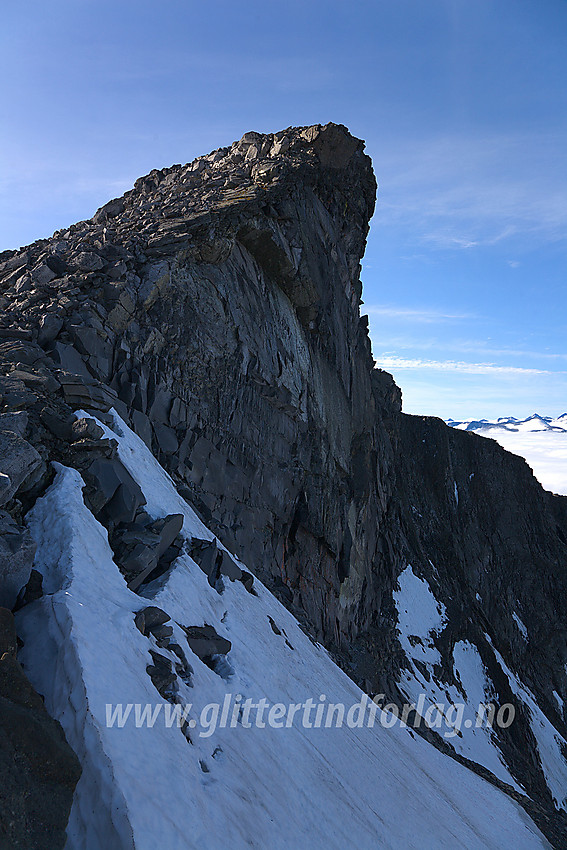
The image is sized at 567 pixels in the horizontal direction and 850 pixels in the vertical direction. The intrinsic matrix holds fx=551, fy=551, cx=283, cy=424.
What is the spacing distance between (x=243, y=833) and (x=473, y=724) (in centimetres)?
3497

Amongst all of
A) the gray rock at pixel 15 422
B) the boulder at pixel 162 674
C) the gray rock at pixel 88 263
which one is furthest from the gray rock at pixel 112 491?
the gray rock at pixel 88 263

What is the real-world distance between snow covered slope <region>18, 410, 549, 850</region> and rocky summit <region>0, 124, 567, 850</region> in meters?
0.06

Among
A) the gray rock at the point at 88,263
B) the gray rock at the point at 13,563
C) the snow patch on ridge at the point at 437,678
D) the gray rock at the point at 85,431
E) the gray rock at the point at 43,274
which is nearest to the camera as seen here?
the gray rock at the point at 13,563

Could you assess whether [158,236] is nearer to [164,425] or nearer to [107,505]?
[164,425]

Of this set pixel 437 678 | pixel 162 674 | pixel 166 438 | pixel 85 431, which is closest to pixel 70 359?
pixel 166 438

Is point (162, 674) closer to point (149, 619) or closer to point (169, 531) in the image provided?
point (149, 619)

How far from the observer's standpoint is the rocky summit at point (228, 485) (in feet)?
24.2

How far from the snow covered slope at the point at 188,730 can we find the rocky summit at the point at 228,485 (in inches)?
2.5

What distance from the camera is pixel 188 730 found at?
8133 millimetres

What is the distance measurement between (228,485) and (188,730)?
46.1 ft

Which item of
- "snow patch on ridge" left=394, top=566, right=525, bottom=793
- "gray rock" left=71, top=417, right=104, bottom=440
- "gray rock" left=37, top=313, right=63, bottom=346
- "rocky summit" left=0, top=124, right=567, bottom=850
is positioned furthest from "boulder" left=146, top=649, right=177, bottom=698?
"snow patch on ridge" left=394, top=566, right=525, bottom=793

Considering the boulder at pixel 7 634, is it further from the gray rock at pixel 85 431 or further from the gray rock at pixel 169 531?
the gray rock at pixel 85 431

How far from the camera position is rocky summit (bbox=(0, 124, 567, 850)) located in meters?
7.38

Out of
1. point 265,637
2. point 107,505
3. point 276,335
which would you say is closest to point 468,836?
point 265,637
